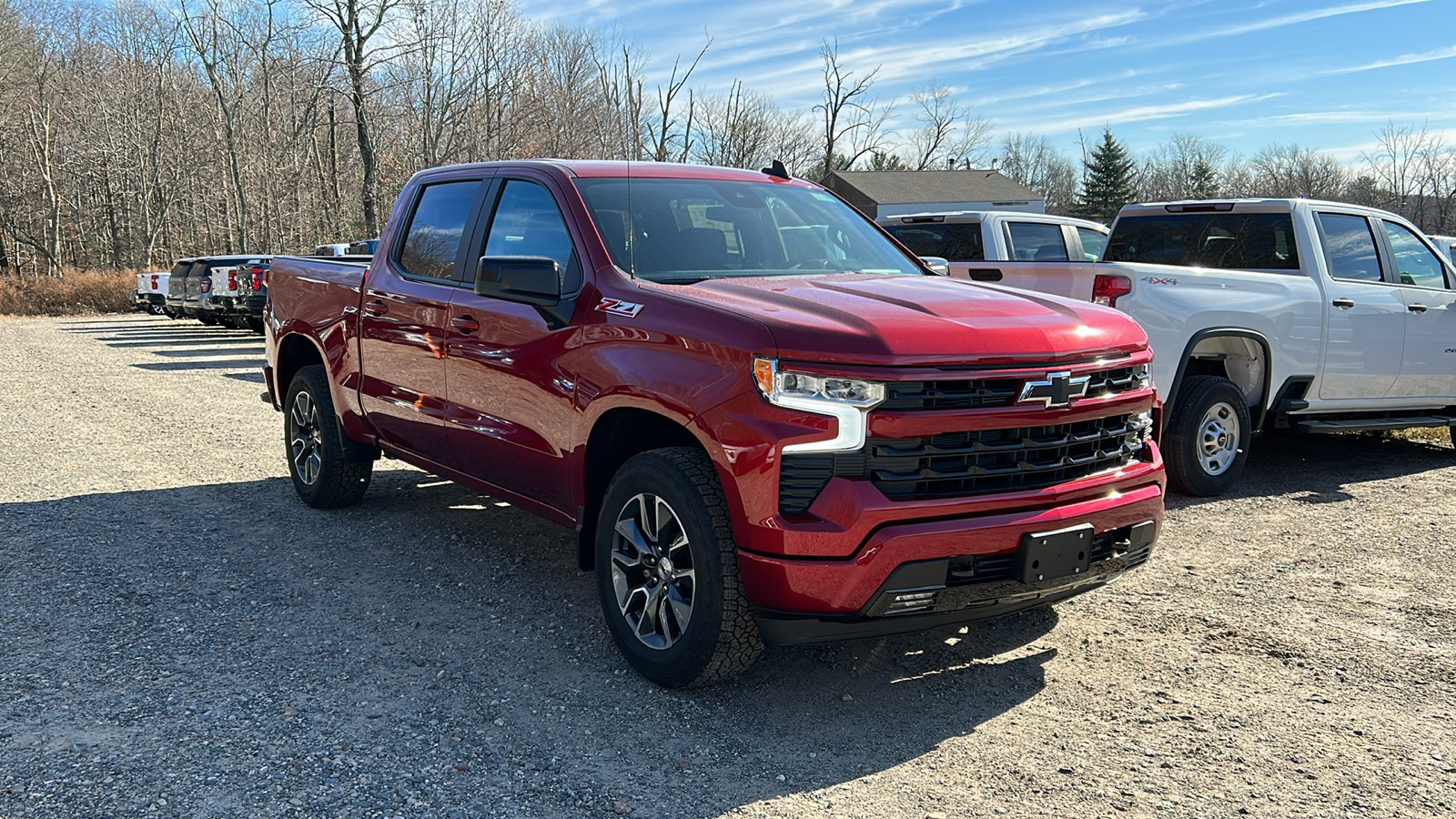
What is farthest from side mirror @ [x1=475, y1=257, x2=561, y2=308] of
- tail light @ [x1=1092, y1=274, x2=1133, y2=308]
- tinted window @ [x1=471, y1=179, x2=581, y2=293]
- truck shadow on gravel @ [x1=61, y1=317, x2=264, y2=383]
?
truck shadow on gravel @ [x1=61, y1=317, x2=264, y2=383]

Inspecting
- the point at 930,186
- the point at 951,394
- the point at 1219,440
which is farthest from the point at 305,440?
the point at 930,186

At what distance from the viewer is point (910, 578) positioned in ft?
10.9

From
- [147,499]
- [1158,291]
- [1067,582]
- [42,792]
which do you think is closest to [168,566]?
[147,499]

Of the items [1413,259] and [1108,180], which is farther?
[1108,180]

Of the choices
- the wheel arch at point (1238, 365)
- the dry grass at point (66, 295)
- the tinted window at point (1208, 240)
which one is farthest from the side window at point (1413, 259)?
the dry grass at point (66, 295)

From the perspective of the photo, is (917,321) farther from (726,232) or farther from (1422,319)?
(1422,319)

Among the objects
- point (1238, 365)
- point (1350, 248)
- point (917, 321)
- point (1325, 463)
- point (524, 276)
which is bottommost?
point (1325, 463)

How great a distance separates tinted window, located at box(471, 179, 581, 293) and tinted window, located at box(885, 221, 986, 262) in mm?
5853

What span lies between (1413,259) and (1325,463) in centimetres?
181

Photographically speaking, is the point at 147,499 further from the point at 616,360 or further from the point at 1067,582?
the point at 1067,582

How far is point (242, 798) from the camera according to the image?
10.1 ft

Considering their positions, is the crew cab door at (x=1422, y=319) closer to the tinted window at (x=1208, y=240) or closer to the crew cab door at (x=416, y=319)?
the tinted window at (x=1208, y=240)

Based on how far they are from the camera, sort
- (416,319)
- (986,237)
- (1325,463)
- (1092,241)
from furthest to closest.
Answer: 1. (1092,241)
2. (986,237)
3. (1325,463)
4. (416,319)

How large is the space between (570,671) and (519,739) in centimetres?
60
